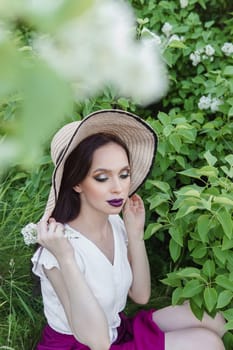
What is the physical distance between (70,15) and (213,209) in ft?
5.44

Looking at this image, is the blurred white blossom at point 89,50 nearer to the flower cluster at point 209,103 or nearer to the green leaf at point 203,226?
the green leaf at point 203,226

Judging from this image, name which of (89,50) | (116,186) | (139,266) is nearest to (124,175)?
(116,186)

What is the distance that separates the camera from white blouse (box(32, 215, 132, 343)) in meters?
1.88

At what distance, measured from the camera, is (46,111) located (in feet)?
0.97

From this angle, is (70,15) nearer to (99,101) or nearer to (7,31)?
(7,31)

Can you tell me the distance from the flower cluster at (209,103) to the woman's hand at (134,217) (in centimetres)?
66

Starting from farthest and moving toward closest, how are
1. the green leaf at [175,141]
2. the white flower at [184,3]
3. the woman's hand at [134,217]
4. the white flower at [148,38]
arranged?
the white flower at [184,3] < the white flower at [148,38] < the green leaf at [175,141] < the woman's hand at [134,217]

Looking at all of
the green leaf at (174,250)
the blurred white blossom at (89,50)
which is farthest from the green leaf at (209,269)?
the blurred white blossom at (89,50)

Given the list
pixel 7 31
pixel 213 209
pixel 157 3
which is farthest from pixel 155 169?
pixel 7 31

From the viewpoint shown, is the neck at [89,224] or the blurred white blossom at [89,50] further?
the neck at [89,224]

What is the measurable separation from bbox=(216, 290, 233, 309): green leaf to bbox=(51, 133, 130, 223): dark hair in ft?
1.55

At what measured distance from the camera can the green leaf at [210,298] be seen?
189 cm

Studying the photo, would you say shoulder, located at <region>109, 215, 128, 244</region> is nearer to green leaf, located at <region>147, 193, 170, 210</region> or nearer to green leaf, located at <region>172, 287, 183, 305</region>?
green leaf, located at <region>147, 193, 170, 210</region>

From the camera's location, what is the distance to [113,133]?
194 cm
